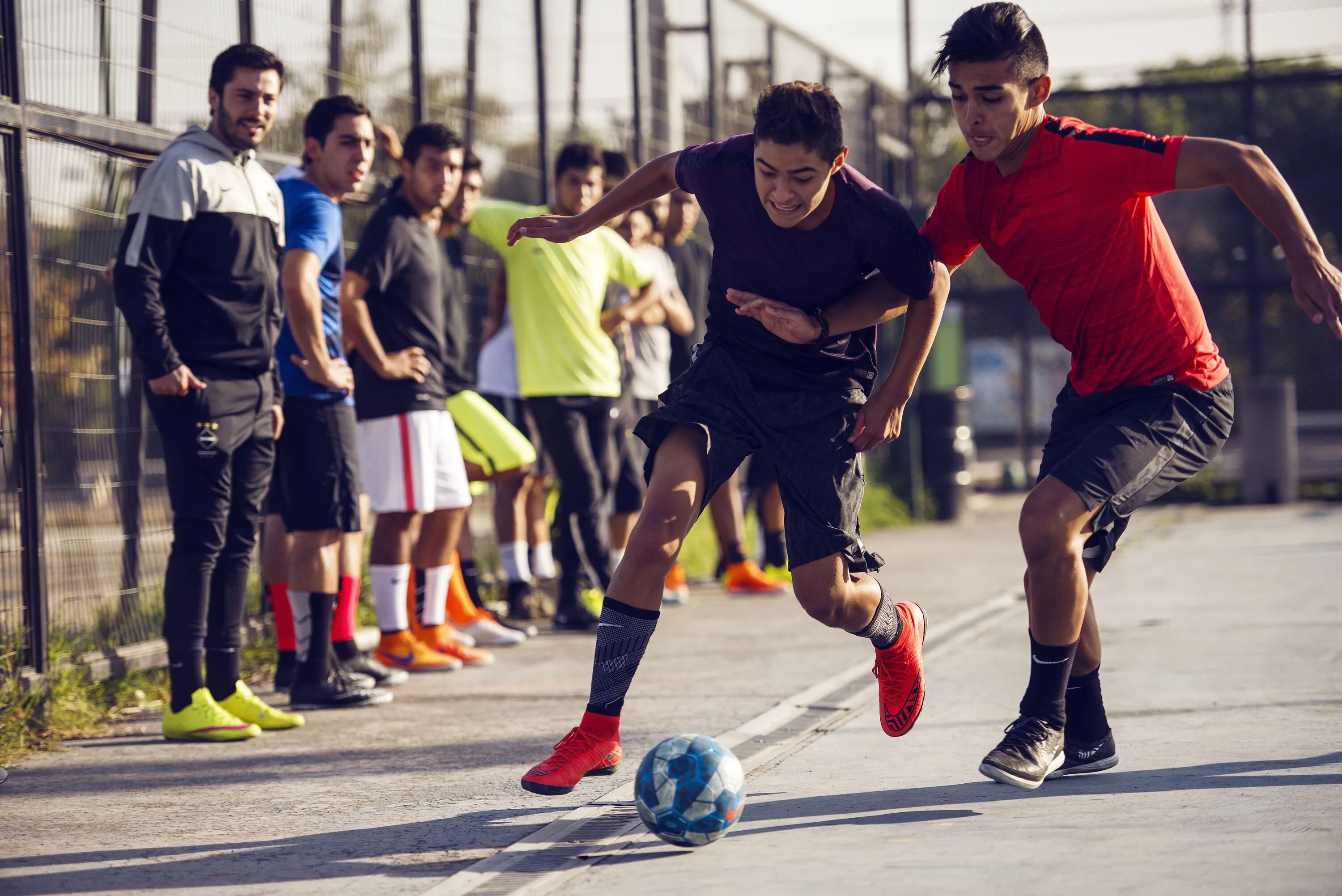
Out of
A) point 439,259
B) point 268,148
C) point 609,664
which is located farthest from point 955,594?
point 609,664

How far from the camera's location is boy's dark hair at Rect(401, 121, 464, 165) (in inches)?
238

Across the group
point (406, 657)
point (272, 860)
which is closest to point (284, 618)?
point (406, 657)

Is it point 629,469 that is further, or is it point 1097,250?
point 629,469

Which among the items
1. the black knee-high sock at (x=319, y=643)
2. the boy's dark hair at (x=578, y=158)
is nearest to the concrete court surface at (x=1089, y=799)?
the black knee-high sock at (x=319, y=643)

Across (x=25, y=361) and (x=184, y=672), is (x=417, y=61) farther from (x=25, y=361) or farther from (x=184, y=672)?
(x=184, y=672)

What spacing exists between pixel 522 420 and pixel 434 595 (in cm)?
181

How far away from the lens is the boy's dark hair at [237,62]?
500 centimetres

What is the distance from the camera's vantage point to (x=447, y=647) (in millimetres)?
6465

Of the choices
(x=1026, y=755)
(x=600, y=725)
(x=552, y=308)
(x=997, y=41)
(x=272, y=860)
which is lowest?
(x=272, y=860)

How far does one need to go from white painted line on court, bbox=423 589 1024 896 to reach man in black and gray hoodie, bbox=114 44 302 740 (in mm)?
1600

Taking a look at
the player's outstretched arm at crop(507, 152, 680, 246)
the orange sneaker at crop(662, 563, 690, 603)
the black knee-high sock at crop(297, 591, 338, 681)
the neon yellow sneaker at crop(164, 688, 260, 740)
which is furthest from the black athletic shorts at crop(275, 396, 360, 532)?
the orange sneaker at crop(662, 563, 690, 603)

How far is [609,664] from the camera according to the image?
12.8 ft

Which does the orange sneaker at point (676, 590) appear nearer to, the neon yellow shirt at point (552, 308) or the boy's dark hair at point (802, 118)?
the neon yellow shirt at point (552, 308)

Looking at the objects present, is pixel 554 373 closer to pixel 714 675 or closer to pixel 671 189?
pixel 714 675
